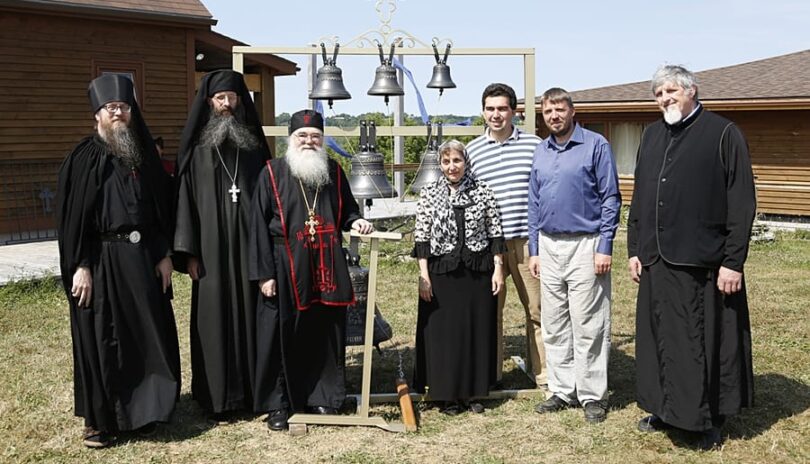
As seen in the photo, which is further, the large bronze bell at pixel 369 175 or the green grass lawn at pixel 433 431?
the large bronze bell at pixel 369 175

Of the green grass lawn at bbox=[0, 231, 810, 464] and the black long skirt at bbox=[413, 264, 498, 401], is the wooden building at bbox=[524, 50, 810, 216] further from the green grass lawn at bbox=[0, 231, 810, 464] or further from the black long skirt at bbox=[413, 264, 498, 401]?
the black long skirt at bbox=[413, 264, 498, 401]

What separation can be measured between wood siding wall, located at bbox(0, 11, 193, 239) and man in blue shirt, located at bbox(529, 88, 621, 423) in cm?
1073

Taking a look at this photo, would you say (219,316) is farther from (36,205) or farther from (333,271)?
(36,205)

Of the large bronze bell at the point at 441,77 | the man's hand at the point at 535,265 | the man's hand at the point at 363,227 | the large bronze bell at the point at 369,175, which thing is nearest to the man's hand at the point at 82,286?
the man's hand at the point at 363,227

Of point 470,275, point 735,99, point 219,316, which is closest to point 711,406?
point 470,275

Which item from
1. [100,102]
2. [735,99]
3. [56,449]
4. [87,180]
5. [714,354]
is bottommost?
[56,449]

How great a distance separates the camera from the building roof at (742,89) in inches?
636

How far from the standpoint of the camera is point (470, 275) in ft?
17.7

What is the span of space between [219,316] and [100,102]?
145cm

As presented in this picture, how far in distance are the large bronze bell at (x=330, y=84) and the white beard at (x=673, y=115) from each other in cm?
224

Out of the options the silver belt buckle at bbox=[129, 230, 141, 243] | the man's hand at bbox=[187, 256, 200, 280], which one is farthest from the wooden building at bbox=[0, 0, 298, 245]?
the silver belt buckle at bbox=[129, 230, 141, 243]

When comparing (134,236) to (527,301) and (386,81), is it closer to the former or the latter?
(386,81)

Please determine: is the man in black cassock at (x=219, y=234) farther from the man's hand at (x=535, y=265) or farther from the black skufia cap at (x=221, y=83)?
the man's hand at (x=535, y=265)

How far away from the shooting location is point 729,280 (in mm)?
4613
